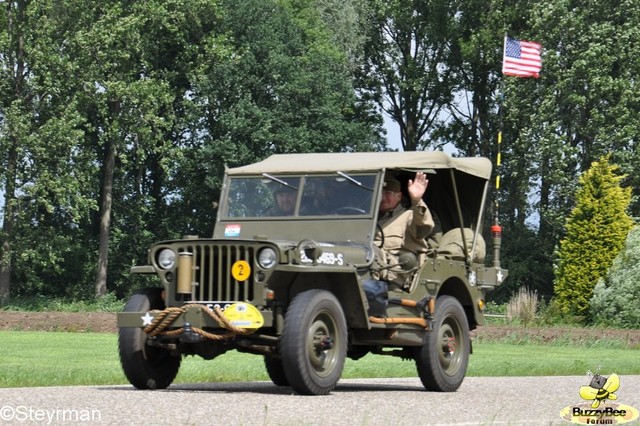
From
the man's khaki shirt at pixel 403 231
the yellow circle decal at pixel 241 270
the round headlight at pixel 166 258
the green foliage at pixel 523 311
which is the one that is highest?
the man's khaki shirt at pixel 403 231

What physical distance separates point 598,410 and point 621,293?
3394 cm

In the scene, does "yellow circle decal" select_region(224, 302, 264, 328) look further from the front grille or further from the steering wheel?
the steering wheel

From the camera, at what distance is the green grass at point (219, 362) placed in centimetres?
1726

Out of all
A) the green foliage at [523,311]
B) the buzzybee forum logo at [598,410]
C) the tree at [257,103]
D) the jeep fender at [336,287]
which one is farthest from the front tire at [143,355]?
the tree at [257,103]

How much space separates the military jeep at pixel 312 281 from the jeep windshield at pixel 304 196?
0.01m

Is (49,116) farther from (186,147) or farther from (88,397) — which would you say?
(88,397)

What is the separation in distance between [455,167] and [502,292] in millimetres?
43918

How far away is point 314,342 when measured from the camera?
1298 cm

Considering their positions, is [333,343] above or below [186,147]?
below

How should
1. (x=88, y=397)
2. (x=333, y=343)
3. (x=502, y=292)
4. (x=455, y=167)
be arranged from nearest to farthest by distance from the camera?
1. (x=88, y=397)
2. (x=333, y=343)
3. (x=455, y=167)
4. (x=502, y=292)

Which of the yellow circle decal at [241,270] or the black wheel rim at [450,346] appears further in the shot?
the black wheel rim at [450,346]

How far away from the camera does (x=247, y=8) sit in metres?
62.2

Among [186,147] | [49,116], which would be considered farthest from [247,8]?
[49,116]

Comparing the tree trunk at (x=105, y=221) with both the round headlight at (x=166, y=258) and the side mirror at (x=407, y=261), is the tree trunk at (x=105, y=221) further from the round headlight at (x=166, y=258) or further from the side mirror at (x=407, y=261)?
the round headlight at (x=166, y=258)
